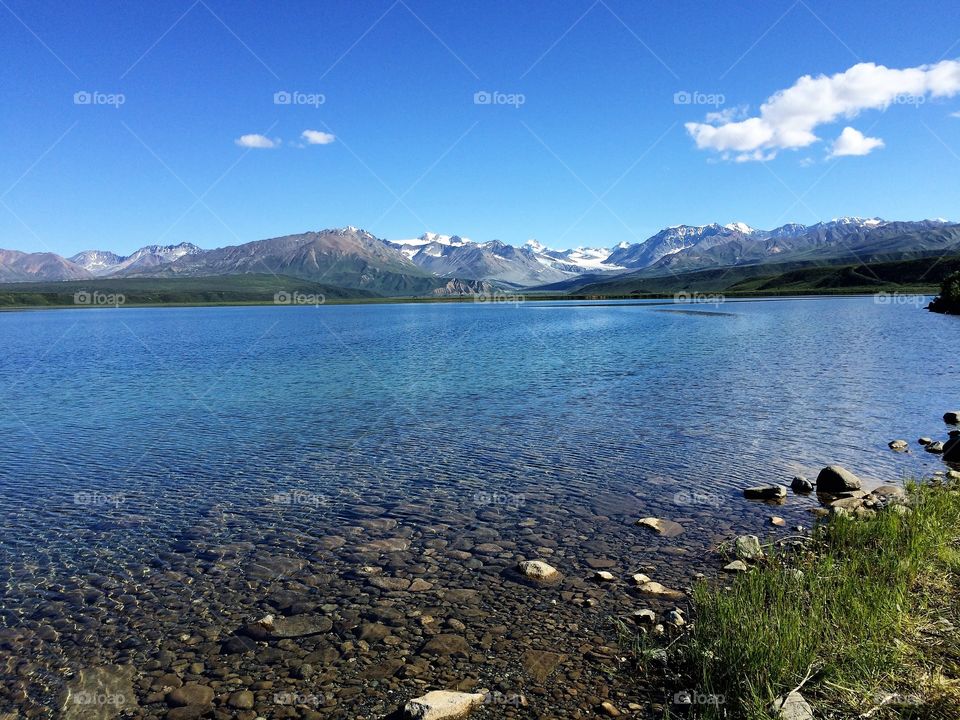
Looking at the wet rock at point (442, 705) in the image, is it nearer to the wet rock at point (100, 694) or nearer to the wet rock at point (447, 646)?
the wet rock at point (447, 646)

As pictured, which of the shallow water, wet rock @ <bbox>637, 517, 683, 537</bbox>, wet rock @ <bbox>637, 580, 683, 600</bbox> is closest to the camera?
the shallow water

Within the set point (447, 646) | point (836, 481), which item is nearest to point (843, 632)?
point (447, 646)

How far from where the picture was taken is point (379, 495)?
21812 millimetres

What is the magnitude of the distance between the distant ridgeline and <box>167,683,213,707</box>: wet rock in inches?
5834

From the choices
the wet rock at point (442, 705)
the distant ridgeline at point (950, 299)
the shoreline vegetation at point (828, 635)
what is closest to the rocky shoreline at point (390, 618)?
the wet rock at point (442, 705)

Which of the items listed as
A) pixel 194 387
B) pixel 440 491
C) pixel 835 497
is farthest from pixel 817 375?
pixel 194 387

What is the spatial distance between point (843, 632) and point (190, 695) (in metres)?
11.7

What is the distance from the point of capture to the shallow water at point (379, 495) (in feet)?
41.0

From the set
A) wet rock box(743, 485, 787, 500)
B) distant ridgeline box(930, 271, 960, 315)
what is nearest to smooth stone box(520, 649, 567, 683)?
wet rock box(743, 485, 787, 500)

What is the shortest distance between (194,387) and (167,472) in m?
25.5

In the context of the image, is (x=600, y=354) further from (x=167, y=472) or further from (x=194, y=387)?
(x=167, y=472)

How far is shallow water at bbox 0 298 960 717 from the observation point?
41.0 ft

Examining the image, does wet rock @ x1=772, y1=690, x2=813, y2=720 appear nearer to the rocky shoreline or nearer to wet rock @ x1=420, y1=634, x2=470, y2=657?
the rocky shoreline

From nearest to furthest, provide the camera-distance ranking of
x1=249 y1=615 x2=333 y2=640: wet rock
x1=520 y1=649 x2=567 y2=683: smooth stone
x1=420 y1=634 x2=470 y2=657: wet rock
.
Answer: x1=520 y1=649 x2=567 y2=683: smooth stone < x1=420 y1=634 x2=470 y2=657: wet rock < x1=249 y1=615 x2=333 y2=640: wet rock
